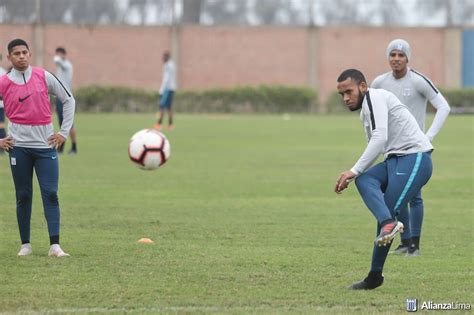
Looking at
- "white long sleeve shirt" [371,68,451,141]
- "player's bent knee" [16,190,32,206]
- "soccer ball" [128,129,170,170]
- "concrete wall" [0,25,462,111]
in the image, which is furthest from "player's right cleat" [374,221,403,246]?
"concrete wall" [0,25,462,111]

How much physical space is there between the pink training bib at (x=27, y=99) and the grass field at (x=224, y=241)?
1.38 meters

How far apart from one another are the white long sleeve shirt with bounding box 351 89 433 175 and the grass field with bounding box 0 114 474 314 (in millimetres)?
1152

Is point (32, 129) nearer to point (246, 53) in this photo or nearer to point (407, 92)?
point (407, 92)

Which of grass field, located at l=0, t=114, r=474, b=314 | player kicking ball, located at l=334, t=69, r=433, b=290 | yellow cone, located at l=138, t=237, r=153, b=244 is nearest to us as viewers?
grass field, located at l=0, t=114, r=474, b=314

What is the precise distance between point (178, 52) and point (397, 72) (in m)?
43.0

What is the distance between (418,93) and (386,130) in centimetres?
257

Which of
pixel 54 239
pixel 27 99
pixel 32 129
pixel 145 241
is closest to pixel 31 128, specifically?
pixel 32 129

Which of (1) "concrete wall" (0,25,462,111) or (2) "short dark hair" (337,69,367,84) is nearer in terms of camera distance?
(2) "short dark hair" (337,69,367,84)

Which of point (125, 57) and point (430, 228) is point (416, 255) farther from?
point (125, 57)

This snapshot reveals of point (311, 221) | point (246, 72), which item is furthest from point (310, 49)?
point (311, 221)

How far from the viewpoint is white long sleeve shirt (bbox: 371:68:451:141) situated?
1096 centimetres
